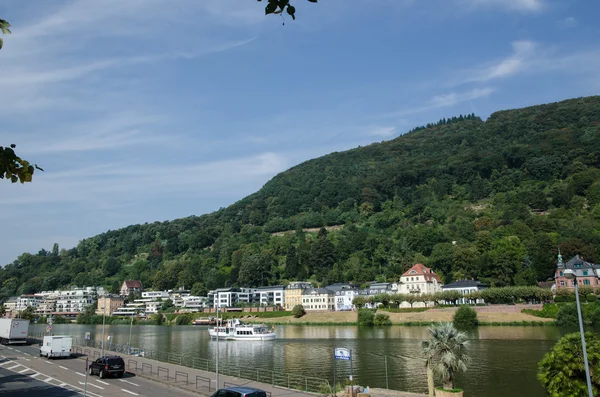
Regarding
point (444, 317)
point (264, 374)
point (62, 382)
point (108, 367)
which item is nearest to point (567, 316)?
point (444, 317)

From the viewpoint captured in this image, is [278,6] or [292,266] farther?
[292,266]

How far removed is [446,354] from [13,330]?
5396 cm

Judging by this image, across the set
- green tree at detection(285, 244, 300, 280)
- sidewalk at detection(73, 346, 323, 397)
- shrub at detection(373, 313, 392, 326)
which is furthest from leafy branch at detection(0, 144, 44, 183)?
green tree at detection(285, 244, 300, 280)

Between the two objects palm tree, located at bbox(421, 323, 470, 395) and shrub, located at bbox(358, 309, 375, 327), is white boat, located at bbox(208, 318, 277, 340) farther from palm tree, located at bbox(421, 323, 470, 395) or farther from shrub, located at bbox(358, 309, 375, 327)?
palm tree, located at bbox(421, 323, 470, 395)

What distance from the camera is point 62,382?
31.5 meters

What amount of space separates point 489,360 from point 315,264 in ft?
383

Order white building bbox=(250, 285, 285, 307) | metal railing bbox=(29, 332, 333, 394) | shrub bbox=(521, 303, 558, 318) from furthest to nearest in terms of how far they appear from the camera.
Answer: white building bbox=(250, 285, 285, 307) < shrub bbox=(521, 303, 558, 318) < metal railing bbox=(29, 332, 333, 394)

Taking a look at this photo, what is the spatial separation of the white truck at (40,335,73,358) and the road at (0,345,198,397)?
60.6 inches

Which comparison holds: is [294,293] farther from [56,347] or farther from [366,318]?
[56,347]

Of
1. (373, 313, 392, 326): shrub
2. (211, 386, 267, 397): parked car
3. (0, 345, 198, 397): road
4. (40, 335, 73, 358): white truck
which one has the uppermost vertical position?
(211, 386, 267, 397): parked car

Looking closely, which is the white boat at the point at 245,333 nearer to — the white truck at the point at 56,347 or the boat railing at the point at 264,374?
the boat railing at the point at 264,374

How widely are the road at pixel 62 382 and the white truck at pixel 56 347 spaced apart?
154cm

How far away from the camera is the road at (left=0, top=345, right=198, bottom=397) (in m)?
27.7

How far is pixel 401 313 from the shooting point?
98375 millimetres
